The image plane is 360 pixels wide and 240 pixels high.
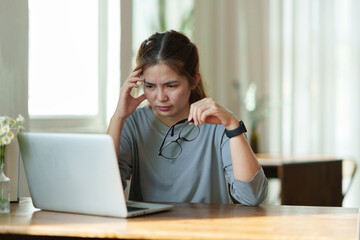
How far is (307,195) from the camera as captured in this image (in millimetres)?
3523

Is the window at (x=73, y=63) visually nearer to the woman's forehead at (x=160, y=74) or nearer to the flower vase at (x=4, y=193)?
the woman's forehead at (x=160, y=74)

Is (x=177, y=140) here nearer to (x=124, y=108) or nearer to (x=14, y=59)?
(x=124, y=108)

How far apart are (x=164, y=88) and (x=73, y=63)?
1.29 m

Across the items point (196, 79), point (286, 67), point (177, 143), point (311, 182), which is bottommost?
point (311, 182)

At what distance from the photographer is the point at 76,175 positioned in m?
1.53

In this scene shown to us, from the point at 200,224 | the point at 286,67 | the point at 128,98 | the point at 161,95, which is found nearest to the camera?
the point at 200,224

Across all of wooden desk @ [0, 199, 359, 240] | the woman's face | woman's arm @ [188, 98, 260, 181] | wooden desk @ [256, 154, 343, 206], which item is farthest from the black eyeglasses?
wooden desk @ [256, 154, 343, 206]

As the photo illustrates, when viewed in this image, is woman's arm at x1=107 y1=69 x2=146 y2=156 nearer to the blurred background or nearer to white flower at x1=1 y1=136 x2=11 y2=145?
white flower at x1=1 y1=136 x2=11 y2=145

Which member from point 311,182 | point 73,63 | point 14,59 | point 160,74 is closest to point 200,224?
point 160,74

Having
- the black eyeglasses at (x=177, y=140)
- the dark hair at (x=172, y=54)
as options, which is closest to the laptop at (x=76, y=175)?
the black eyeglasses at (x=177, y=140)

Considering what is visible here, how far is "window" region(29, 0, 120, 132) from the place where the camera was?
279 centimetres

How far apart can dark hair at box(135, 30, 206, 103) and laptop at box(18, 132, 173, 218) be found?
53cm

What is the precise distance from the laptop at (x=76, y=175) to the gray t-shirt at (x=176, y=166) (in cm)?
35

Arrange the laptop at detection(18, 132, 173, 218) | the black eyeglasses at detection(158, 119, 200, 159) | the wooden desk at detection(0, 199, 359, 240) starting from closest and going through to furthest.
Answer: the wooden desk at detection(0, 199, 359, 240) → the laptop at detection(18, 132, 173, 218) → the black eyeglasses at detection(158, 119, 200, 159)
